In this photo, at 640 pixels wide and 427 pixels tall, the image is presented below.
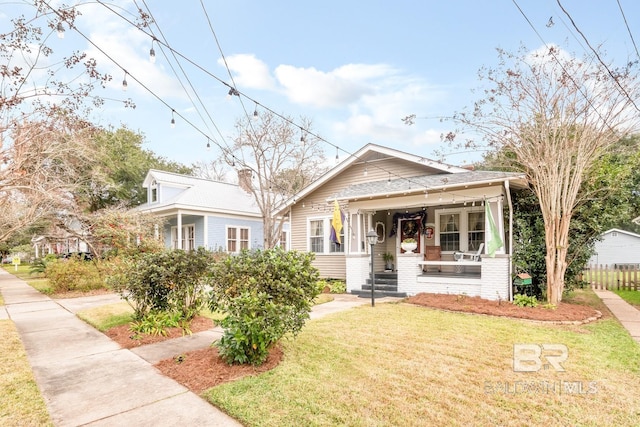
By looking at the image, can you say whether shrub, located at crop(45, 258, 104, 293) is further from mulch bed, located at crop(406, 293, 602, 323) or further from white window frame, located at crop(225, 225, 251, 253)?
mulch bed, located at crop(406, 293, 602, 323)

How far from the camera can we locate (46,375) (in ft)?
14.2

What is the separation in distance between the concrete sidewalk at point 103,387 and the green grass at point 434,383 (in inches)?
14.3

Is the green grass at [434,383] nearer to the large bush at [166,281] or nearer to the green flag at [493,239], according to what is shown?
the large bush at [166,281]

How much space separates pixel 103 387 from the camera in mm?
3896

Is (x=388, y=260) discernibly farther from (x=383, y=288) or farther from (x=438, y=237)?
(x=438, y=237)

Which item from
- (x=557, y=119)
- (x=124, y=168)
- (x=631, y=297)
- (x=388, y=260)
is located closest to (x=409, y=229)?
(x=388, y=260)

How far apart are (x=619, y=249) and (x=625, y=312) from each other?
26301mm

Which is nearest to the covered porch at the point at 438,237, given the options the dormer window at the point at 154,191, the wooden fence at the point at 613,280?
the wooden fence at the point at 613,280

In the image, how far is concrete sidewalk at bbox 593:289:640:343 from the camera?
6723mm

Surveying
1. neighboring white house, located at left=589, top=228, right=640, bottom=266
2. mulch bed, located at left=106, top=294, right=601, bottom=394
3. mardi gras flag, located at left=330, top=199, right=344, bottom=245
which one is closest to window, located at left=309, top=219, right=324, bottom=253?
mardi gras flag, located at left=330, top=199, right=344, bottom=245

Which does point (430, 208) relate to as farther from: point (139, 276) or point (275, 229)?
Result: point (275, 229)

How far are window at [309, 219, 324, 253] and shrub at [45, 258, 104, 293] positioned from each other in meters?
7.92

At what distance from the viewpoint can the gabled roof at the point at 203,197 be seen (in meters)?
17.5

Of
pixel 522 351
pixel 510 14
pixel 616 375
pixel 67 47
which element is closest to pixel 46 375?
pixel 67 47
